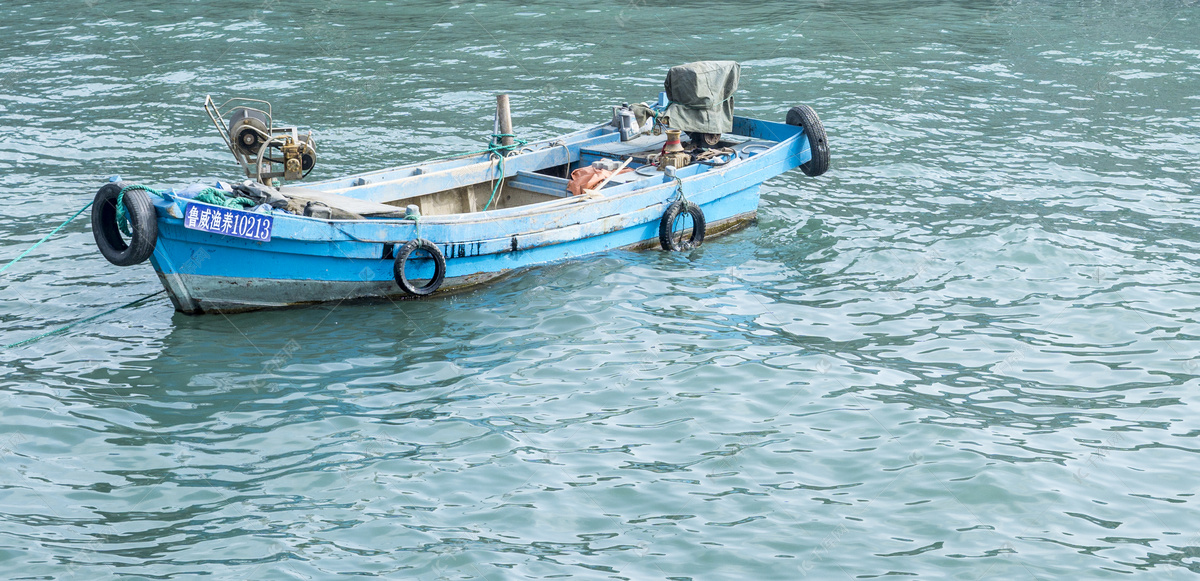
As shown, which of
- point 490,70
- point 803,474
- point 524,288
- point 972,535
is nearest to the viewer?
point 972,535

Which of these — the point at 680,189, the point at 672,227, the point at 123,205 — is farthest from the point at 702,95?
the point at 123,205

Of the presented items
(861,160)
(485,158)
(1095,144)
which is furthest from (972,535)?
(1095,144)

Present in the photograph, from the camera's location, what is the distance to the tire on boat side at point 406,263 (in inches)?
414

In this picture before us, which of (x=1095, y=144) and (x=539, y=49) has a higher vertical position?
(x=539, y=49)

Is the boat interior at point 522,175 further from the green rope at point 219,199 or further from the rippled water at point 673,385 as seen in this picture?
the rippled water at point 673,385

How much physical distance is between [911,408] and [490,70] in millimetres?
13197

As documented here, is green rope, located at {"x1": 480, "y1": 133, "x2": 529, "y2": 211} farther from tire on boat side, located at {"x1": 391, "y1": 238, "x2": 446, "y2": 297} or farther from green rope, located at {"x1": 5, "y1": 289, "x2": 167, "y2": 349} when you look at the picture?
green rope, located at {"x1": 5, "y1": 289, "x2": 167, "y2": 349}

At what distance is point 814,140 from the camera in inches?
542

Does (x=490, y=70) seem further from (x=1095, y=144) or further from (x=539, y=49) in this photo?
(x=1095, y=144)

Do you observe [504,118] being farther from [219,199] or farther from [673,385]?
[673,385]

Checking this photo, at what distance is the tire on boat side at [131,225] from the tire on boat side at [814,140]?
305 inches

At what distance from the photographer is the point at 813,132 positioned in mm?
13773

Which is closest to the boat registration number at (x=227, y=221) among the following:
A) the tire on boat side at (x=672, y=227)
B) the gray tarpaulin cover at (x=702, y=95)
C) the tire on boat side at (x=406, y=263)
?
the tire on boat side at (x=406, y=263)

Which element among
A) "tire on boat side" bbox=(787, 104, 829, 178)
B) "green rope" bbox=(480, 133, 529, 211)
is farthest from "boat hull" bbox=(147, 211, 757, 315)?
"tire on boat side" bbox=(787, 104, 829, 178)
